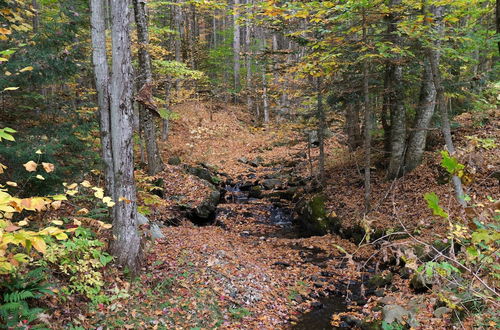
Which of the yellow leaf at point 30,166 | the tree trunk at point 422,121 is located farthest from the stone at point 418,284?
the yellow leaf at point 30,166

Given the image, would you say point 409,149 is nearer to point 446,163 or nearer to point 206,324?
point 206,324

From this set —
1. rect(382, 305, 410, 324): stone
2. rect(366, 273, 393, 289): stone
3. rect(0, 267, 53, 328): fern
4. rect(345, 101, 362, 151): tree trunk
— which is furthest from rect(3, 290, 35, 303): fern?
rect(345, 101, 362, 151): tree trunk

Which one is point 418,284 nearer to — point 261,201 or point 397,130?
point 397,130

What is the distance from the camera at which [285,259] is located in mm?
9258

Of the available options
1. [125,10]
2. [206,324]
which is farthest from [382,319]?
[125,10]

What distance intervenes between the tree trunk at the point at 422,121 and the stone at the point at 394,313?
19.3 feet

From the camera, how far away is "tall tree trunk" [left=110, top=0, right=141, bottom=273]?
18.3ft

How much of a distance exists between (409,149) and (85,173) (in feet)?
32.4

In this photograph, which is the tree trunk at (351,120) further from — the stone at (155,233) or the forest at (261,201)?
the stone at (155,233)

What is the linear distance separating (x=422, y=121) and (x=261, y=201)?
7681 millimetres

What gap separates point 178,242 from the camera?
8312mm

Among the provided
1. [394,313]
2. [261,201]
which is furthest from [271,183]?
[394,313]

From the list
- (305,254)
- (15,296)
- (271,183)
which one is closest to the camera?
(15,296)

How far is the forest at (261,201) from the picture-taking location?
392cm
